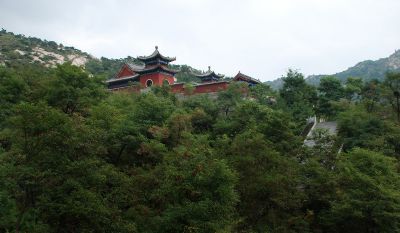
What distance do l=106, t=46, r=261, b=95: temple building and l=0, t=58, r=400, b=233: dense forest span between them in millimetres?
11542

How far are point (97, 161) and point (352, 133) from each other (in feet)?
60.1

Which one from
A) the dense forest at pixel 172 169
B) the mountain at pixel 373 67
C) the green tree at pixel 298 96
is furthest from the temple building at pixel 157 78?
the mountain at pixel 373 67

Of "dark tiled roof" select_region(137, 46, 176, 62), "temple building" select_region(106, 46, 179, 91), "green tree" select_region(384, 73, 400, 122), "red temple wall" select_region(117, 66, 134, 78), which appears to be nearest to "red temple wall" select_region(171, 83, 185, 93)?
"temple building" select_region(106, 46, 179, 91)

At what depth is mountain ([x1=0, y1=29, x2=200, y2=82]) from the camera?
69.9 m

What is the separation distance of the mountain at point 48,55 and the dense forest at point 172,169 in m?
41.0

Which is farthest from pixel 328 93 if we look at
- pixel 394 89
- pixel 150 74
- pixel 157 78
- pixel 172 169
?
pixel 172 169

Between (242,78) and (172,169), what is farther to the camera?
(242,78)

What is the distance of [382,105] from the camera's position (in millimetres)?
31766

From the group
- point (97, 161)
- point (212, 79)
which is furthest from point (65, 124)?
point (212, 79)

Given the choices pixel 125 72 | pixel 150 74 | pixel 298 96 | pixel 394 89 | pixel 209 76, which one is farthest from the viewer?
pixel 125 72

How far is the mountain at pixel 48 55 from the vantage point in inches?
2754

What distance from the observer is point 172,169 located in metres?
17.9

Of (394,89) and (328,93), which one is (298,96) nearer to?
(328,93)

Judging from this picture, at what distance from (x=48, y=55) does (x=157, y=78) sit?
4404 centimetres
